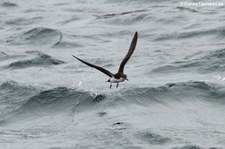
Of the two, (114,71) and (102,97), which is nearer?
(102,97)

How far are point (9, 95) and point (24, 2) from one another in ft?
47.9

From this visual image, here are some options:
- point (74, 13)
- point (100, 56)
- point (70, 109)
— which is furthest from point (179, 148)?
point (74, 13)

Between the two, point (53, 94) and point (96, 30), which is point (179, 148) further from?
point (96, 30)

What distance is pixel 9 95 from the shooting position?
716 inches

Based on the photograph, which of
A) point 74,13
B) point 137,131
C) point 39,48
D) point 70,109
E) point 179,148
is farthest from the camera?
point 74,13

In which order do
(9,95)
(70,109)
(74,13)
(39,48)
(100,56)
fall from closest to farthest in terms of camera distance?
(70,109)
(9,95)
(100,56)
(39,48)
(74,13)

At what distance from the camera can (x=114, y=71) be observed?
19.7m

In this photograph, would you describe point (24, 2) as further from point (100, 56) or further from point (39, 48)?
point (100, 56)

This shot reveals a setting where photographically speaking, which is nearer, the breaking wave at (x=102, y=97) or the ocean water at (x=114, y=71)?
the ocean water at (x=114, y=71)

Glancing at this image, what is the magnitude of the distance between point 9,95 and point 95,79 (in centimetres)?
246

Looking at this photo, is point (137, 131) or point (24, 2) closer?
point (137, 131)

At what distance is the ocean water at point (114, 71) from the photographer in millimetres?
14766

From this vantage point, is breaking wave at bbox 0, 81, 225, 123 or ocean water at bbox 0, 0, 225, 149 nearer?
ocean water at bbox 0, 0, 225, 149

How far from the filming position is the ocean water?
581 inches
